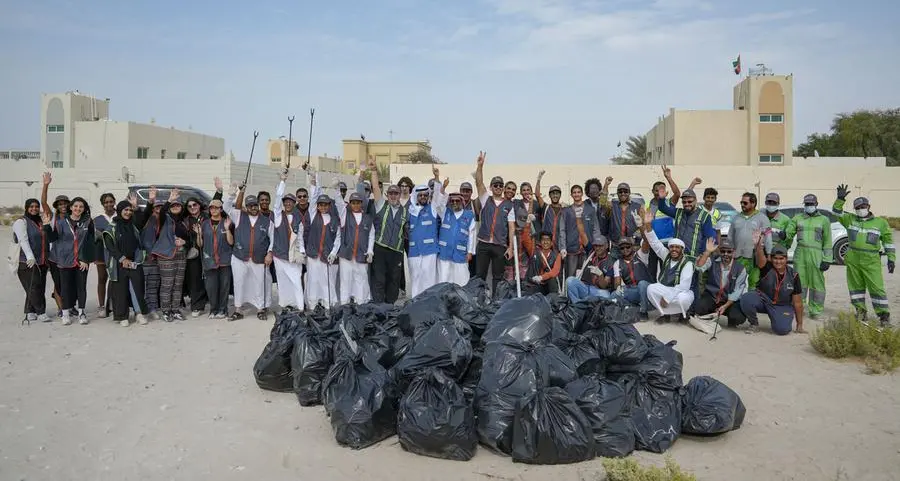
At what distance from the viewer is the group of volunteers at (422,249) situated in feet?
29.2

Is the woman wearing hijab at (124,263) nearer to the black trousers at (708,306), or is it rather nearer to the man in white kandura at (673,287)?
the man in white kandura at (673,287)

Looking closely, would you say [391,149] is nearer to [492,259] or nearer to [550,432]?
[492,259]

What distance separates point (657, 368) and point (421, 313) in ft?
6.89

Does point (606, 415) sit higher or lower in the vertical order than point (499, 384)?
lower

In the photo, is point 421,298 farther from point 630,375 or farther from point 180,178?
point 180,178

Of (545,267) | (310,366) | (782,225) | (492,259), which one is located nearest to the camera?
(310,366)

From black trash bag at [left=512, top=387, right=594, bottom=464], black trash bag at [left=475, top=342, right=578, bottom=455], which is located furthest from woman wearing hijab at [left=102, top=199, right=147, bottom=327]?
black trash bag at [left=512, top=387, right=594, bottom=464]

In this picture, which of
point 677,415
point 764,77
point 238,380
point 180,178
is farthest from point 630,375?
point 764,77

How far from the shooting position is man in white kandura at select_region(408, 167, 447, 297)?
9.73 metres

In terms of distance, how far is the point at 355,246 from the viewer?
9.73 m

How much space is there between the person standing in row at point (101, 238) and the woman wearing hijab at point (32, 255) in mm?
632

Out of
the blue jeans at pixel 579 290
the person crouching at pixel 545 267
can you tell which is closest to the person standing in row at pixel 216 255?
the person crouching at pixel 545 267

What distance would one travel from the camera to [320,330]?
6.34m

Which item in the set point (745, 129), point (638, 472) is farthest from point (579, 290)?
point (745, 129)
